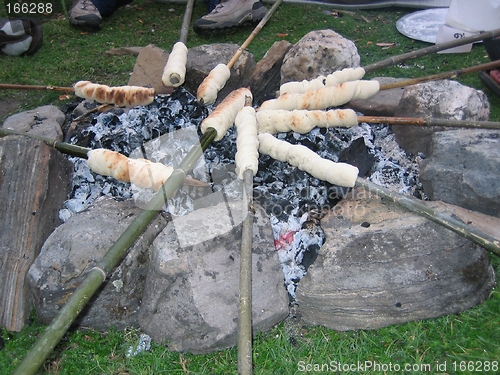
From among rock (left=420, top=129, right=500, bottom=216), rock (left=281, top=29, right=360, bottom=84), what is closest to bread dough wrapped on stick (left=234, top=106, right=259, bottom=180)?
rock (left=281, top=29, right=360, bottom=84)

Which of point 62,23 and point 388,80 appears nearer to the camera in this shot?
point 388,80

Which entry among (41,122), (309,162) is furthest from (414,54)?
(41,122)

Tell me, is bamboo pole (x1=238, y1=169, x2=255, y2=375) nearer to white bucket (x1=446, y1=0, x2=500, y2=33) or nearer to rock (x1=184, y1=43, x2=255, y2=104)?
rock (x1=184, y1=43, x2=255, y2=104)

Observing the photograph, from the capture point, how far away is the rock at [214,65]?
4.07 meters

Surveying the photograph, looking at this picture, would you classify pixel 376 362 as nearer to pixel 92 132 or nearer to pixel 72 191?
pixel 72 191

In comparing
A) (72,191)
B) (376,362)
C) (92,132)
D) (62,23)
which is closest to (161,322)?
(376,362)

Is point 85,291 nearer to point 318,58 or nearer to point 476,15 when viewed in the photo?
point 318,58

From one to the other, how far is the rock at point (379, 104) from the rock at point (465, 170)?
0.67 meters

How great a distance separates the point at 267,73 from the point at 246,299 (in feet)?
8.93

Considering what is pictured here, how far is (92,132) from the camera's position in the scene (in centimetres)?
377

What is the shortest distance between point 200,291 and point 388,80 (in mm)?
2876

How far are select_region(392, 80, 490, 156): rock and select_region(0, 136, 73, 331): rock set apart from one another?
9.03ft

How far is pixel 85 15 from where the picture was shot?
648 cm

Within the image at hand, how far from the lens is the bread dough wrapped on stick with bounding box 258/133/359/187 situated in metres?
2.81
